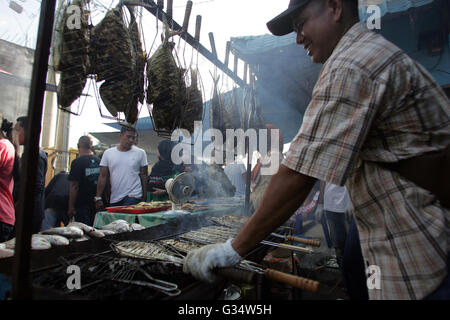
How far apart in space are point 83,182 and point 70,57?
3.74 m

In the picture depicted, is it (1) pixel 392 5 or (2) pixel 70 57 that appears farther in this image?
(1) pixel 392 5

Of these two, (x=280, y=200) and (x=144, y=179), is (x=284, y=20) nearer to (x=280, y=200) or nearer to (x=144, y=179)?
(x=280, y=200)

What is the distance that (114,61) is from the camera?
2.35 meters

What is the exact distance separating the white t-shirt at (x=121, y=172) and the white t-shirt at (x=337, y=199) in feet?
12.2

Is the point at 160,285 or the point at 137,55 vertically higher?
the point at 137,55

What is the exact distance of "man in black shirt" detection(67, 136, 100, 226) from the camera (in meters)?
5.14

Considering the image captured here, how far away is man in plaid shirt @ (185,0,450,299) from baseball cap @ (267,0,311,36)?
0.42 m

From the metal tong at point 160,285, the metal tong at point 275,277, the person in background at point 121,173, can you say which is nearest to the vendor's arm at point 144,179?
the person in background at point 121,173

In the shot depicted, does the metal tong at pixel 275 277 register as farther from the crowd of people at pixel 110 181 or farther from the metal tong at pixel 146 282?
the crowd of people at pixel 110 181

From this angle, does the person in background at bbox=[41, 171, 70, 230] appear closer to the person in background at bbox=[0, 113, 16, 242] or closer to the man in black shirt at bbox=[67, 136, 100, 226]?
the man in black shirt at bbox=[67, 136, 100, 226]

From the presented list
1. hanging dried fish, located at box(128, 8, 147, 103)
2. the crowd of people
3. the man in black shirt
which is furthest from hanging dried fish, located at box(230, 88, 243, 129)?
the man in black shirt

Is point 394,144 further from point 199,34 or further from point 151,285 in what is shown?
point 199,34

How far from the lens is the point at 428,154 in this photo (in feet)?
3.83

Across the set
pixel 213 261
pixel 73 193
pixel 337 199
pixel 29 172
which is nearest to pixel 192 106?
pixel 213 261
